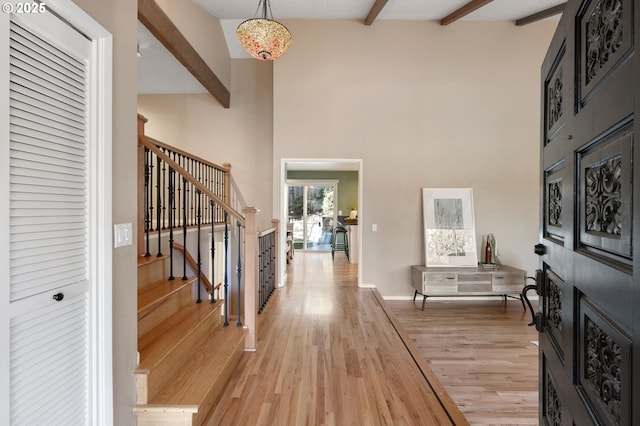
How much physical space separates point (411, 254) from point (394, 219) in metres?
0.63

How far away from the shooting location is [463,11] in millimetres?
4633

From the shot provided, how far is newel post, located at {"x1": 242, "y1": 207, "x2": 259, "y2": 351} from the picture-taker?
8.88 ft

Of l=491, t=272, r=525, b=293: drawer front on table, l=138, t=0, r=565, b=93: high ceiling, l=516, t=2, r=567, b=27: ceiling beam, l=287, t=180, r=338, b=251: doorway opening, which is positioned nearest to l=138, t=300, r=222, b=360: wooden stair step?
l=138, t=0, r=565, b=93: high ceiling

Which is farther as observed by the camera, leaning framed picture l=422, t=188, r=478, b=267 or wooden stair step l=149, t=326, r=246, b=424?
leaning framed picture l=422, t=188, r=478, b=267

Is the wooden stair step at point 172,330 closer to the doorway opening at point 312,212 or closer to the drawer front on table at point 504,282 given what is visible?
the drawer front on table at point 504,282

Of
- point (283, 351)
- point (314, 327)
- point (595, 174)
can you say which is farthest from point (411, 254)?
point (595, 174)

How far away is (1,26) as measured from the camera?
1019 mm

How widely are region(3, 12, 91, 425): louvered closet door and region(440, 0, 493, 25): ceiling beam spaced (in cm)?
490

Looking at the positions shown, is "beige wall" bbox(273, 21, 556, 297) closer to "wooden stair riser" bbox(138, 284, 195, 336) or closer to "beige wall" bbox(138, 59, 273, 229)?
"beige wall" bbox(138, 59, 273, 229)

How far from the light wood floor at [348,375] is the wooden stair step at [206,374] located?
0.11 meters

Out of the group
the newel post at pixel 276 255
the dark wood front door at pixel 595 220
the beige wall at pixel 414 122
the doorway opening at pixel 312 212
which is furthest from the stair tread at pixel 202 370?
the doorway opening at pixel 312 212

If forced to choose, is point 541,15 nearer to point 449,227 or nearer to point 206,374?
point 449,227

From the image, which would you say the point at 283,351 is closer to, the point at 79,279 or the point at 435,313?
the point at 79,279

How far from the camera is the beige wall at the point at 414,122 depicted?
5070mm
